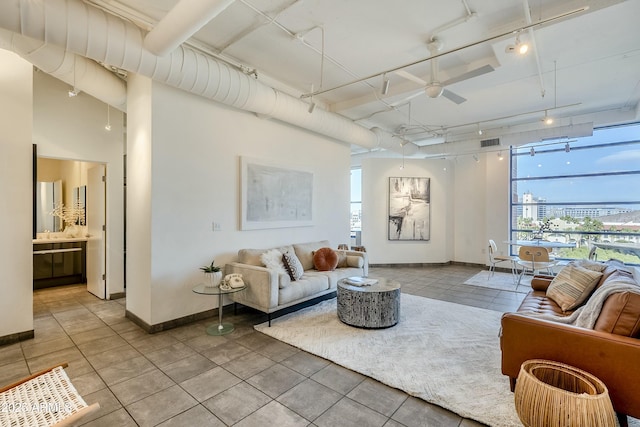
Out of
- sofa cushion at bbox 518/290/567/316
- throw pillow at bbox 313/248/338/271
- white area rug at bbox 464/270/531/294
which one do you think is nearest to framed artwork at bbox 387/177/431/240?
white area rug at bbox 464/270/531/294

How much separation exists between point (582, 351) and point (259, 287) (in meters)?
3.02

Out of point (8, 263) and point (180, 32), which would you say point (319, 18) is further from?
point (8, 263)

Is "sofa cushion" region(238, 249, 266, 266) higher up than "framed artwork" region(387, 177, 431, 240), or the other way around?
"framed artwork" region(387, 177, 431, 240)

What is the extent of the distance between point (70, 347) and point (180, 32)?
11.0 feet

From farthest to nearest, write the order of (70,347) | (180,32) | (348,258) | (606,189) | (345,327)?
(606,189), (348,258), (345,327), (70,347), (180,32)

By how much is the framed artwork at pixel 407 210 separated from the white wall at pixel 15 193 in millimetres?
7005

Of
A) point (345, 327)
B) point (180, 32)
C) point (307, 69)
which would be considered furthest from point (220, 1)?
point (345, 327)

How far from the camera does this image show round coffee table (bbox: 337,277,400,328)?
3.62 metres

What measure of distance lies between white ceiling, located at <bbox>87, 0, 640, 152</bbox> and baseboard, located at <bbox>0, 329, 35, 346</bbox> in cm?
361

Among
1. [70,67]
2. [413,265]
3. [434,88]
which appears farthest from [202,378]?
[413,265]

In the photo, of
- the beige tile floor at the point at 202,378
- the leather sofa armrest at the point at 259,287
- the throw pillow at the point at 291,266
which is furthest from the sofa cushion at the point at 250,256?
the beige tile floor at the point at 202,378

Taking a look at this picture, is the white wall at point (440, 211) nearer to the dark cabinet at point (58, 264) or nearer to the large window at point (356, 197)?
the large window at point (356, 197)

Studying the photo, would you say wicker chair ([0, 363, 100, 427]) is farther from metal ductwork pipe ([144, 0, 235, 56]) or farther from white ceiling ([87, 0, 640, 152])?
white ceiling ([87, 0, 640, 152])

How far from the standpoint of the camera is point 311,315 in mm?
4121
